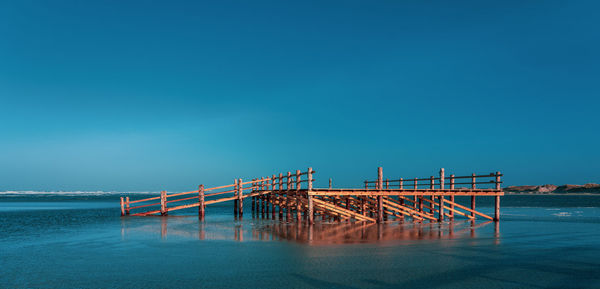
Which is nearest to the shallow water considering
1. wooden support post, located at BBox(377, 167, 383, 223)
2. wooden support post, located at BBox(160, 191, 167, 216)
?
wooden support post, located at BBox(377, 167, 383, 223)

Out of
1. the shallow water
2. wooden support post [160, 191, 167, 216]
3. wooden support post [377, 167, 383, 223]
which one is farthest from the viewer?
wooden support post [160, 191, 167, 216]

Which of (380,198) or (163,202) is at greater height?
(380,198)

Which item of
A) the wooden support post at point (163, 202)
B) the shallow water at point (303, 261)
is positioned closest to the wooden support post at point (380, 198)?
the shallow water at point (303, 261)

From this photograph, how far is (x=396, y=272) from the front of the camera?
897cm

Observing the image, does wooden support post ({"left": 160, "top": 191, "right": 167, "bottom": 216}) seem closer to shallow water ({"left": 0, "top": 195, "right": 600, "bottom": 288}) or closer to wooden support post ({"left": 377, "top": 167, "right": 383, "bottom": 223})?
shallow water ({"left": 0, "top": 195, "right": 600, "bottom": 288})

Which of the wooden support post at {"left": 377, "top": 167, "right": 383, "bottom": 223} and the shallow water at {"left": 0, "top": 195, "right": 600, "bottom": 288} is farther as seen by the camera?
the wooden support post at {"left": 377, "top": 167, "right": 383, "bottom": 223}

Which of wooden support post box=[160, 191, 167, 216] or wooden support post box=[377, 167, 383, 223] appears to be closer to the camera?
wooden support post box=[377, 167, 383, 223]

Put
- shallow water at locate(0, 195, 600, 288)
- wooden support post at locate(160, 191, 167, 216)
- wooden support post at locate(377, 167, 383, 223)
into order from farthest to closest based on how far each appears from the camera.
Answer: wooden support post at locate(160, 191, 167, 216), wooden support post at locate(377, 167, 383, 223), shallow water at locate(0, 195, 600, 288)

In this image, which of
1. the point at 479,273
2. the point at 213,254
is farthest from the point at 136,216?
the point at 479,273

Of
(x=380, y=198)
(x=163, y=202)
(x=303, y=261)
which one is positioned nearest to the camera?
(x=303, y=261)

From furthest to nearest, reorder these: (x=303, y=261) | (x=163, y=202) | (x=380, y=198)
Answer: (x=163, y=202), (x=380, y=198), (x=303, y=261)

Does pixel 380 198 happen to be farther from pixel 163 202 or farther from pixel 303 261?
pixel 163 202

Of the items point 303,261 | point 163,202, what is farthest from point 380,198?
point 163,202

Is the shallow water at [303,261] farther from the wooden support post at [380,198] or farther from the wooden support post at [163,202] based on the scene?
the wooden support post at [163,202]
